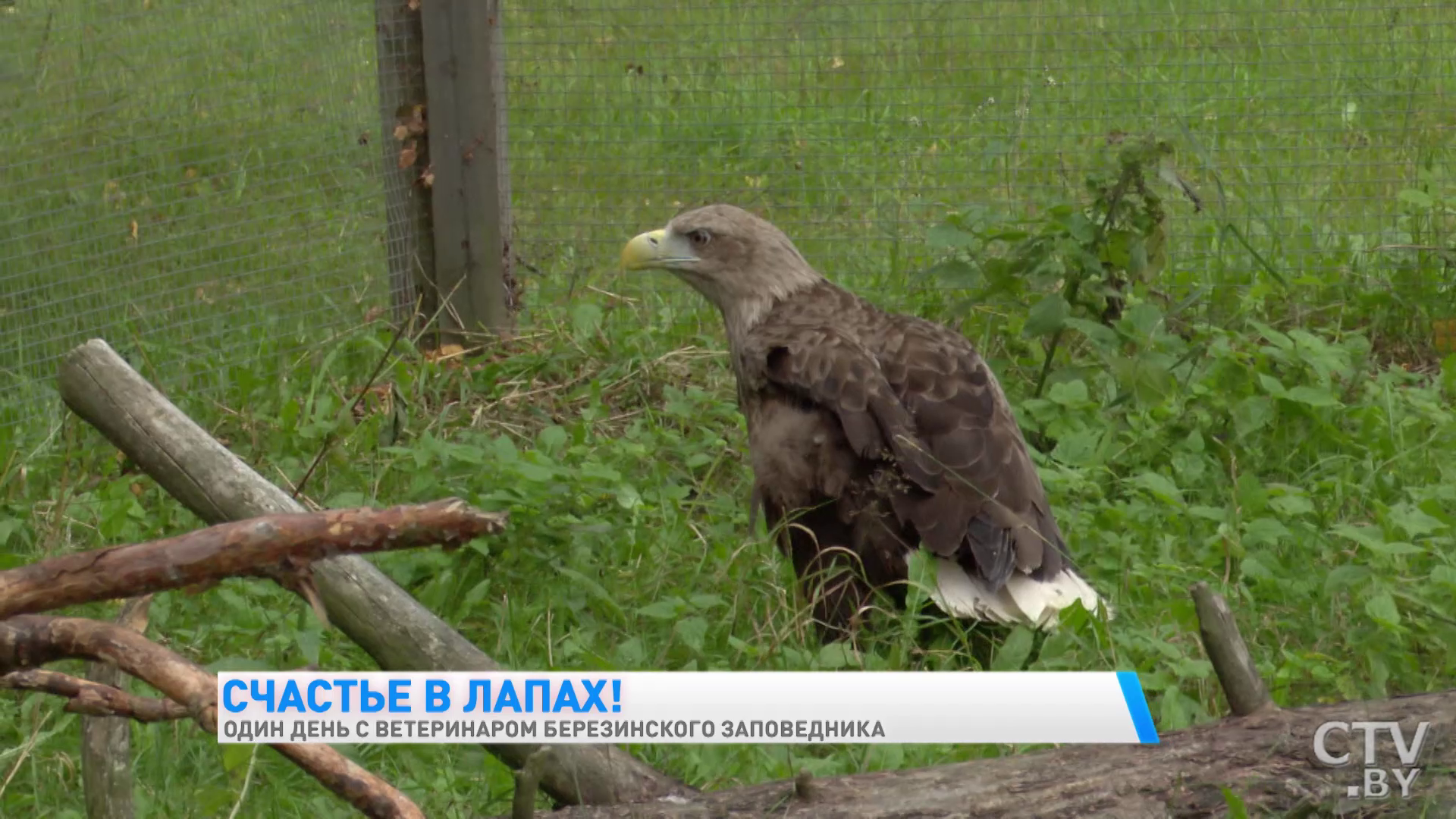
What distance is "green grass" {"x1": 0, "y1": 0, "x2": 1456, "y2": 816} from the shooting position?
3477 millimetres

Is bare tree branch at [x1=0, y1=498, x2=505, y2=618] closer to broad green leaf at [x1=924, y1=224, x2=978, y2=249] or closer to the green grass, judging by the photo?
the green grass

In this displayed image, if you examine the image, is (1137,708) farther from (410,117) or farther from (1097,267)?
(410,117)

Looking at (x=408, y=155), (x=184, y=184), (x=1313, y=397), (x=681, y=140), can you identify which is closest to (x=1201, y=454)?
(x=1313, y=397)

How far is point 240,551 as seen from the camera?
1.95 m

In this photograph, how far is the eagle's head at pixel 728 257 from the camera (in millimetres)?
4473

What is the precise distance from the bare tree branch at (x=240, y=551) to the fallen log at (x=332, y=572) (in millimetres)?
548

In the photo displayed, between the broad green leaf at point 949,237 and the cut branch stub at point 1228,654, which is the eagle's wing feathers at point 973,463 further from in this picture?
the cut branch stub at point 1228,654

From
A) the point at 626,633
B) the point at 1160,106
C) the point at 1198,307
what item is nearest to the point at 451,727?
the point at 626,633

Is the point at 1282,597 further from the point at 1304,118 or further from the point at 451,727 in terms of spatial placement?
the point at 1304,118

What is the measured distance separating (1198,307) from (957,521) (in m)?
2.21

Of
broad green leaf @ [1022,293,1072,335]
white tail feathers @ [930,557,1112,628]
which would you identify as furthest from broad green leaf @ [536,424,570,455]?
broad green leaf @ [1022,293,1072,335]

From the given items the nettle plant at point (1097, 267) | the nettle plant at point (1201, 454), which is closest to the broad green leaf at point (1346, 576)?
the nettle plant at point (1201, 454)

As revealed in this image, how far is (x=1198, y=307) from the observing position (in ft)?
17.8

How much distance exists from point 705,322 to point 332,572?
9.96 feet
